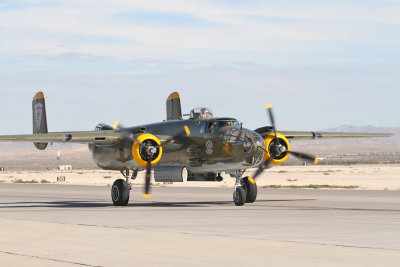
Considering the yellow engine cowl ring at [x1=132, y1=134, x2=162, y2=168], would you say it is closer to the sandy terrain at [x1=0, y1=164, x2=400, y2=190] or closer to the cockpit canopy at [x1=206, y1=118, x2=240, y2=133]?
the cockpit canopy at [x1=206, y1=118, x2=240, y2=133]

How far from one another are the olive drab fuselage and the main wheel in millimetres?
818

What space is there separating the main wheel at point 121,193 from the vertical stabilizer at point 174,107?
8.45 meters

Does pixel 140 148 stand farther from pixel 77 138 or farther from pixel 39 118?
pixel 39 118

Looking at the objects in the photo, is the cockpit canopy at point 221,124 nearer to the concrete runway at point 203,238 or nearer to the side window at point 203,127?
the side window at point 203,127

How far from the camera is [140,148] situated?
3359 centimetres

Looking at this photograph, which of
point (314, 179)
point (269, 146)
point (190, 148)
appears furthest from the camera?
point (314, 179)

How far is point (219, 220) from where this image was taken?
25.2m

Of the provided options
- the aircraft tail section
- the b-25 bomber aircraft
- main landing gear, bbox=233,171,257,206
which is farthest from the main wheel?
the aircraft tail section

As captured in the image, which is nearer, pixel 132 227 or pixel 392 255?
pixel 392 255

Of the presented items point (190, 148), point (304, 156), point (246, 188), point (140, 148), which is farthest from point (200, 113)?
point (304, 156)

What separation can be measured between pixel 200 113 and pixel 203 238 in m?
16.7

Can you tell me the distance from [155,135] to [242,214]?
927 cm

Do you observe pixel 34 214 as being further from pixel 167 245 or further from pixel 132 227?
pixel 167 245

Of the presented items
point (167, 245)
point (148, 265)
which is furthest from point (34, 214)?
point (148, 265)
